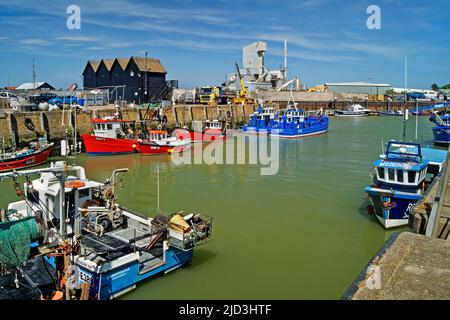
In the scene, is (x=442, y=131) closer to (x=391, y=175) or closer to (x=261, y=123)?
(x=261, y=123)

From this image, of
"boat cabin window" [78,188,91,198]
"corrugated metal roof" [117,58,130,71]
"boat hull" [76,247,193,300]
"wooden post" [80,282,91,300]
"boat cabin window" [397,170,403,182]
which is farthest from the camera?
"corrugated metal roof" [117,58,130,71]

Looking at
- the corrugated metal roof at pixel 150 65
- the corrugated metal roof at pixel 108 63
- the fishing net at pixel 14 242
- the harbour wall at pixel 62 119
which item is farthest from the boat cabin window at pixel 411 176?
the corrugated metal roof at pixel 108 63

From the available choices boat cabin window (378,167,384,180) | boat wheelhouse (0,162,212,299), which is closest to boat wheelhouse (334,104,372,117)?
boat cabin window (378,167,384,180)

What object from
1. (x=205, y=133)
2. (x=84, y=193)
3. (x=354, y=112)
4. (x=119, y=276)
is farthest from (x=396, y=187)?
(x=354, y=112)

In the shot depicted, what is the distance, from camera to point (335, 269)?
10.8 meters

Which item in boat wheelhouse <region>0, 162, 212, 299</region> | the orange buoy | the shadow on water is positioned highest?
the orange buoy

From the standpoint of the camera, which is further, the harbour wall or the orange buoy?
the harbour wall

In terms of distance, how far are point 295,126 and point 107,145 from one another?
22275mm

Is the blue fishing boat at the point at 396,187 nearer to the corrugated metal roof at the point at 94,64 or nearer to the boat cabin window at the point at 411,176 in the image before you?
the boat cabin window at the point at 411,176

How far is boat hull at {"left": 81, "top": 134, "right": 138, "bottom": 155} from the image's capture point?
2932cm

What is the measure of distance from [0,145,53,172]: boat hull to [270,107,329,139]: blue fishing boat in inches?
1008

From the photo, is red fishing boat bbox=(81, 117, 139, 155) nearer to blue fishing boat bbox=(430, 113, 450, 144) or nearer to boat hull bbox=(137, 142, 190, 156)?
boat hull bbox=(137, 142, 190, 156)

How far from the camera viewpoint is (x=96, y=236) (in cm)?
1022
